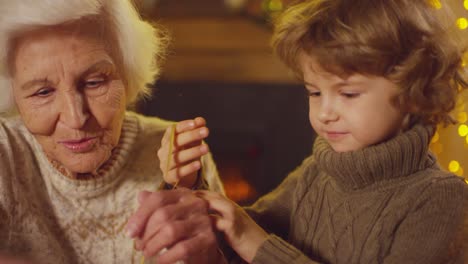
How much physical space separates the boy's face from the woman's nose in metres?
0.45

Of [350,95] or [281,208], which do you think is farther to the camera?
[281,208]

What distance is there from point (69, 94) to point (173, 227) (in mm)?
366

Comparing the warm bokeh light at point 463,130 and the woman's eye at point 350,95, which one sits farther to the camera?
the warm bokeh light at point 463,130

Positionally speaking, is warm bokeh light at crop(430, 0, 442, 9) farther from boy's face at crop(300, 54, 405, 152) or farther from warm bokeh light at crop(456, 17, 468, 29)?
boy's face at crop(300, 54, 405, 152)

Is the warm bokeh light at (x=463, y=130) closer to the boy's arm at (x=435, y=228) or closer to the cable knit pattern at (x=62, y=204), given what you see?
the boy's arm at (x=435, y=228)

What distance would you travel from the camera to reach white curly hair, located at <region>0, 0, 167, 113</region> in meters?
1.04

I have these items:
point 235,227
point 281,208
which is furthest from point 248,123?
point 235,227

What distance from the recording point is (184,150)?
3.40ft

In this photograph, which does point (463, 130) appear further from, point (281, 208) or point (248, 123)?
point (248, 123)

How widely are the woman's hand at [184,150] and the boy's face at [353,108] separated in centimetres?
22

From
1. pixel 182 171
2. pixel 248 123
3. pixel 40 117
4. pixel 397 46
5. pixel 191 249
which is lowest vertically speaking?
pixel 248 123

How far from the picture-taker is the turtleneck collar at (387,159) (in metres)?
0.95

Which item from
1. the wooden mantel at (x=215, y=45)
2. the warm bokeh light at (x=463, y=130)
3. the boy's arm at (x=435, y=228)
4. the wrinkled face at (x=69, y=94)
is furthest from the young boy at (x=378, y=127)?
the wooden mantel at (x=215, y=45)

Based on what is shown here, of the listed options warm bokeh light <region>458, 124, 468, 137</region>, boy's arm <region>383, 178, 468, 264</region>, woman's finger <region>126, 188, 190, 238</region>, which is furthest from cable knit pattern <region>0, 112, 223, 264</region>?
warm bokeh light <region>458, 124, 468, 137</region>
